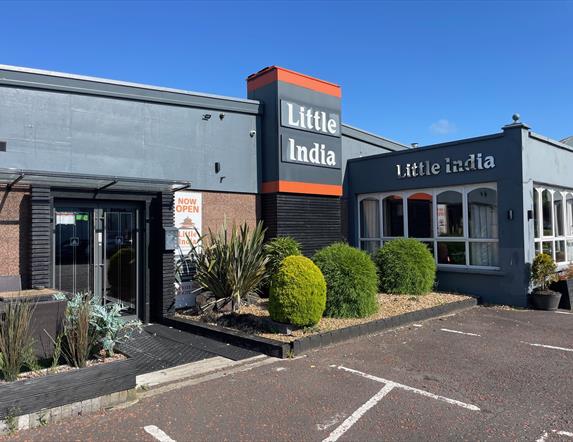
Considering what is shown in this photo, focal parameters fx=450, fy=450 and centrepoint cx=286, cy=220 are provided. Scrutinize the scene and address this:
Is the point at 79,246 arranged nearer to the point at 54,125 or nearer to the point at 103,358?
the point at 54,125

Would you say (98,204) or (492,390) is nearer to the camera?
(492,390)

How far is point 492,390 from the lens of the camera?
16.4ft

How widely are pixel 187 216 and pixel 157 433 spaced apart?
6.09 m

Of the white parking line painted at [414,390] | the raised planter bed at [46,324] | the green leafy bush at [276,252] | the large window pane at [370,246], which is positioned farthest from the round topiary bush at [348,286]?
the large window pane at [370,246]

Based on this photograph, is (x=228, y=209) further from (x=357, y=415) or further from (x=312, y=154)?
(x=357, y=415)

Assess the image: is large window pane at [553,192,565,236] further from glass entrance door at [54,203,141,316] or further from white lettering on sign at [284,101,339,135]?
glass entrance door at [54,203,141,316]

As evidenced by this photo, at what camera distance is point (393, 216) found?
1288 centimetres

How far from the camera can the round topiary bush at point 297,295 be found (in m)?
6.90

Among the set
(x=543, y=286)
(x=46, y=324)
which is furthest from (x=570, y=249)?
(x=46, y=324)

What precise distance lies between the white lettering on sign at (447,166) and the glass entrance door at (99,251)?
23.5ft

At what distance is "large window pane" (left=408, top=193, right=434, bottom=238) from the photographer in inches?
471

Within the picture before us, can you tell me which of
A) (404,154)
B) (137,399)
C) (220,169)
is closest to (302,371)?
(137,399)

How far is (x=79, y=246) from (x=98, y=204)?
0.82 metres

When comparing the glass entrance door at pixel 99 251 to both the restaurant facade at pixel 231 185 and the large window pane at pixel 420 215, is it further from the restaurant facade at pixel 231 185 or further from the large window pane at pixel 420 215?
the large window pane at pixel 420 215
